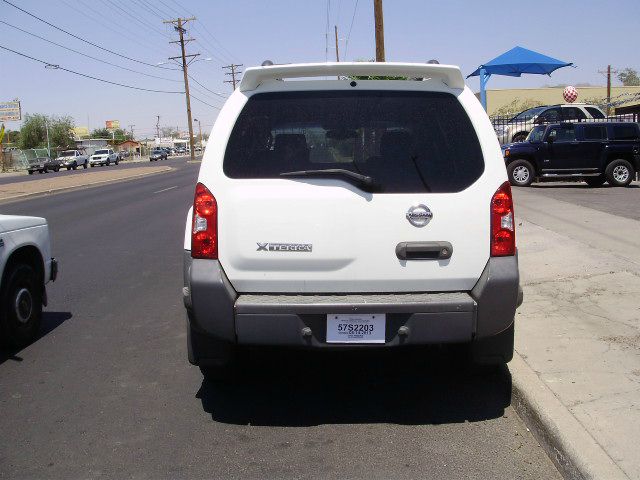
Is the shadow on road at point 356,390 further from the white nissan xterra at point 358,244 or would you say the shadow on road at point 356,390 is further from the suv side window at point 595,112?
the suv side window at point 595,112

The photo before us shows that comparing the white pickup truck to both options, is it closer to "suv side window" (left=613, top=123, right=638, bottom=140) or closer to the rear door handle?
the rear door handle

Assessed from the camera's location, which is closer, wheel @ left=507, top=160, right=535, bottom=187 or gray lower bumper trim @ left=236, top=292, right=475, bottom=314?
gray lower bumper trim @ left=236, top=292, right=475, bottom=314

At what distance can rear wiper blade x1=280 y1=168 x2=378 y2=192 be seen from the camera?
148 inches

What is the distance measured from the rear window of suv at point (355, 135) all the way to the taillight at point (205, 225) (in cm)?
20

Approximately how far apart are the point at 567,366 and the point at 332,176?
2159 mm

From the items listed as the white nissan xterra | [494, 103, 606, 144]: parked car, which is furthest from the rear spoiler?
[494, 103, 606, 144]: parked car

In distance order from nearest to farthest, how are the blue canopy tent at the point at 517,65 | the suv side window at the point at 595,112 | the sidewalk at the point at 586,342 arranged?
the sidewalk at the point at 586,342
the blue canopy tent at the point at 517,65
the suv side window at the point at 595,112

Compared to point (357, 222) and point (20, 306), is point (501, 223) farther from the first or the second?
point (20, 306)

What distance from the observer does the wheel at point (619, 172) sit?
60.7ft

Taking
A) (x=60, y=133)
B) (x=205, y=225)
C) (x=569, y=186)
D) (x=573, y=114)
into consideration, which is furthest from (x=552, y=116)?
(x=60, y=133)

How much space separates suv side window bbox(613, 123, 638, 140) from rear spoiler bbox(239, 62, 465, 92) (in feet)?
53.9

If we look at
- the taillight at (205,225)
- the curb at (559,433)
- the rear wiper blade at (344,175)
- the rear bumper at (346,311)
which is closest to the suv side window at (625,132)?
the curb at (559,433)

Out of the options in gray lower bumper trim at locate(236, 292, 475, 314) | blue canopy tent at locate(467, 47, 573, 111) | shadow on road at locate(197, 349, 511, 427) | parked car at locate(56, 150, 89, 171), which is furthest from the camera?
parked car at locate(56, 150, 89, 171)

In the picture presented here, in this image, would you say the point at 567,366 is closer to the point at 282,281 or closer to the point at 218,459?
the point at 282,281
